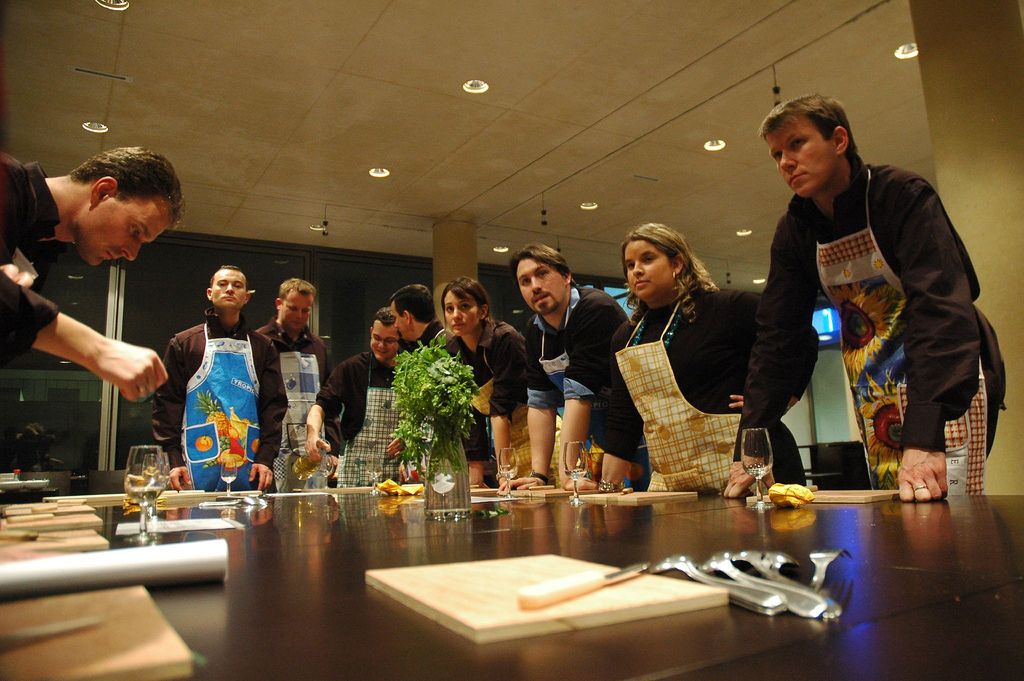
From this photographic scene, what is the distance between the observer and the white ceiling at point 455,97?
3738 millimetres

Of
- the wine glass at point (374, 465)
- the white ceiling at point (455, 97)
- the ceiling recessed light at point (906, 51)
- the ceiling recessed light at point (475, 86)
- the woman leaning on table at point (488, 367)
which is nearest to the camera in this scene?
the woman leaning on table at point (488, 367)

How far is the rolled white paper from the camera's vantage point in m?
0.52

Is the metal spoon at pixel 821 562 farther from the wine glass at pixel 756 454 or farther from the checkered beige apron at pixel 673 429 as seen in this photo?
the checkered beige apron at pixel 673 429

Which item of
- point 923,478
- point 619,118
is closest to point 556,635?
point 923,478

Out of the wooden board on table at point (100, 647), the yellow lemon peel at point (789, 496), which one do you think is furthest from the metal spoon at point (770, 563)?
the yellow lemon peel at point (789, 496)

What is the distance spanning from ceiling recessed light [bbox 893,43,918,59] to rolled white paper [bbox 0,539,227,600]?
465 cm

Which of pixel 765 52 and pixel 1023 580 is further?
pixel 765 52

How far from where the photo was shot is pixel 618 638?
441 millimetres

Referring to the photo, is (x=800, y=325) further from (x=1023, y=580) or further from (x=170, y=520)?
(x=170, y=520)

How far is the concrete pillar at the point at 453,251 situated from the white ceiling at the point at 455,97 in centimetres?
17

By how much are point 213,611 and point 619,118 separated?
15.4 ft

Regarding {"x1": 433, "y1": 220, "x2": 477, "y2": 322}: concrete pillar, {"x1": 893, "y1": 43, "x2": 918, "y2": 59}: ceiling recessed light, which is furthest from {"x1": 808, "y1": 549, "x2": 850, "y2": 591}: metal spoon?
{"x1": 433, "y1": 220, "x2": 477, "y2": 322}: concrete pillar

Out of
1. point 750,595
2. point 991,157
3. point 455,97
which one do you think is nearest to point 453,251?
point 455,97

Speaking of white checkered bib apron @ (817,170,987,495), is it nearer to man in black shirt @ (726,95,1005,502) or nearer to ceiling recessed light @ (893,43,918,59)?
man in black shirt @ (726,95,1005,502)
